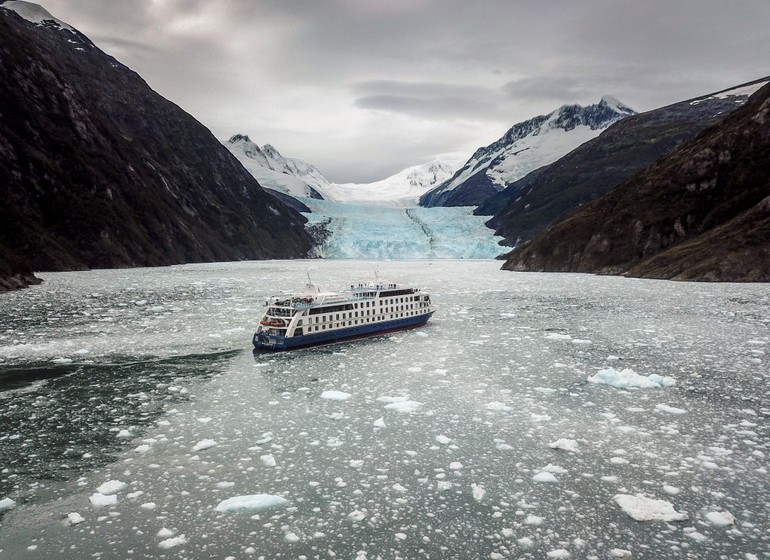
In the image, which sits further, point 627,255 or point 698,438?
point 627,255

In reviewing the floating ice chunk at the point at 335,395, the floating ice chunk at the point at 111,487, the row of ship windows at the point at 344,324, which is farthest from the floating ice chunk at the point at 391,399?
the row of ship windows at the point at 344,324

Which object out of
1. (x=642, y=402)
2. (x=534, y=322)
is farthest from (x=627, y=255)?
(x=642, y=402)

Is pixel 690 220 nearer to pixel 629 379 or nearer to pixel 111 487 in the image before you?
pixel 629 379

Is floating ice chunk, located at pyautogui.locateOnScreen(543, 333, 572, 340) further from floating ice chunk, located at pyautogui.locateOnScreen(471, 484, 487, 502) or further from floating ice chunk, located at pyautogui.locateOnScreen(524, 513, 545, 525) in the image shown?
floating ice chunk, located at pyautogui.locateOnScreen(524, 513, 545, 525)

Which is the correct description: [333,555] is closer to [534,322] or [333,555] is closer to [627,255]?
[534,322]

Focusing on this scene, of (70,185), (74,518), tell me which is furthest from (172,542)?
(70,185)

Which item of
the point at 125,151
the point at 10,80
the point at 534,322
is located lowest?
the point at 534,322
